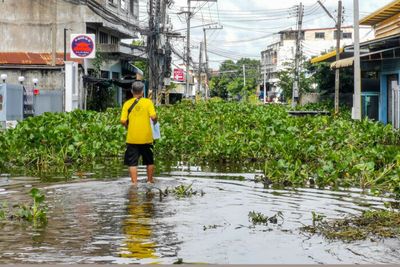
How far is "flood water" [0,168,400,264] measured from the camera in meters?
7.39

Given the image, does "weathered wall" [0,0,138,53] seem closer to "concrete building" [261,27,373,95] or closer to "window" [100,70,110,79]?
"window" [100,70,110,79]

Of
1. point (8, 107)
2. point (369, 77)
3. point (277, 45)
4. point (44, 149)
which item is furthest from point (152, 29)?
point (277, 45)

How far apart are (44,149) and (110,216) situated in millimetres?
9129

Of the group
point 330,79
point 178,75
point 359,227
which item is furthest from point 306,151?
point 178,75

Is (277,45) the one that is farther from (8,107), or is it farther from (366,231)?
(366,231)

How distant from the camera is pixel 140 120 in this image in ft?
45.7

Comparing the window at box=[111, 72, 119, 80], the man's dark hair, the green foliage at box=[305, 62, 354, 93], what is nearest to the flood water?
the man's dark hair

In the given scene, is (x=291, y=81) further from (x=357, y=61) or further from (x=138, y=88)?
(x=138, y=88)

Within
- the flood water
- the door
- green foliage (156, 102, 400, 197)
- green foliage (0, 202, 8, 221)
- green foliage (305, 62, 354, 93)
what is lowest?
the flood water

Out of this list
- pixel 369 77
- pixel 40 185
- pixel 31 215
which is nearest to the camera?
pixel 31 215

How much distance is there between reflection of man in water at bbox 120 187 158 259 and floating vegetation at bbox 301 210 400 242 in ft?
6.20

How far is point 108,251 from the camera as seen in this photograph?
759 centimetres

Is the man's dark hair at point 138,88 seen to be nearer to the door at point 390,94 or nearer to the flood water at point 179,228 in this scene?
the flood water at point 179,228

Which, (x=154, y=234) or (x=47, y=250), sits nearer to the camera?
(x=47, y=250)
